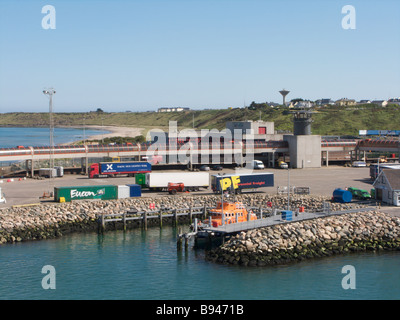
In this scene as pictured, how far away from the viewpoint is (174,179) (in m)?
70.9

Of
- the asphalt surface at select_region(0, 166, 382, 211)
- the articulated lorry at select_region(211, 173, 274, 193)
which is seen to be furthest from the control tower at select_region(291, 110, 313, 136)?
the articulated lorry at select_region(211, 173, 274, 193)

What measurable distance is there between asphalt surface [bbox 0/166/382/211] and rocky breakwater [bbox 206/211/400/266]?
1329 cm

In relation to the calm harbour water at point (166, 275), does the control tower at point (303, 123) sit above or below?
above

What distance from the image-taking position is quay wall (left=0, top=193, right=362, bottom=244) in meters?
52.7

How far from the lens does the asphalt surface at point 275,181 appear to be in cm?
6706

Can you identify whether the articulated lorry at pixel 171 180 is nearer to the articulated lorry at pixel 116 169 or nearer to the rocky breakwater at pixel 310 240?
the articulated lorry at pixel 116 169

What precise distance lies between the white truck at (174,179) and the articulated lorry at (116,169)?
435 inches

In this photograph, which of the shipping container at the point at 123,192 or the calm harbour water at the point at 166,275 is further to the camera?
the shipping container at the point at 123,192

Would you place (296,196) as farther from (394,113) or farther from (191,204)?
(394,113)

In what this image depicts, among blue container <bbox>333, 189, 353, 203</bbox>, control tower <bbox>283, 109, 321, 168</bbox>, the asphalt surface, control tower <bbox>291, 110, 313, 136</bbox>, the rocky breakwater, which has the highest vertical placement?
control tower <bbox>291, 110, 313, 136</bbox>

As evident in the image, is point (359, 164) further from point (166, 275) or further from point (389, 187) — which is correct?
point (166, 275)

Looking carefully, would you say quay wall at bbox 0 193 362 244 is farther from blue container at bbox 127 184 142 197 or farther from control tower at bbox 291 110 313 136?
control tower at bbox 291 110 313 136

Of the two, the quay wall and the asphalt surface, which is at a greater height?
the asphalt surface

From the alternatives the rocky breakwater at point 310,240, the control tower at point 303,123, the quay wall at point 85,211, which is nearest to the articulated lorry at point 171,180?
the quay wall at point 85,211
